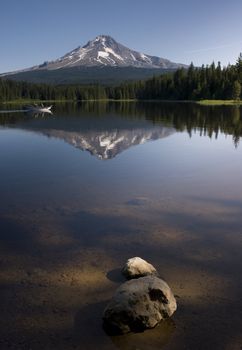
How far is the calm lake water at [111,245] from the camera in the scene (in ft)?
37.4

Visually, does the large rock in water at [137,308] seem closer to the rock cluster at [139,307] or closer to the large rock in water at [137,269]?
the rock cluster at [139,307]

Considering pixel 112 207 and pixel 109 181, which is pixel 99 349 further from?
pixel 109 181

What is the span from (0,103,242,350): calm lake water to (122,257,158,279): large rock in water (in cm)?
51

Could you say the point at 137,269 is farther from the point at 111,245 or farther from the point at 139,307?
the point at 111,245

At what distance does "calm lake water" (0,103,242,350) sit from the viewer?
11.4 metres

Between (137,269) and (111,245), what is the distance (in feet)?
11.0

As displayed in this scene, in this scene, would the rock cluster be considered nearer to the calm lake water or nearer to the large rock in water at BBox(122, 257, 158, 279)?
the calm lake water

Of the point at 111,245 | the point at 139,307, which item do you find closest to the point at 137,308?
the point at 139,307

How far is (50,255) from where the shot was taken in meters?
16.3

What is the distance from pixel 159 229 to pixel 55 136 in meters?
41.3

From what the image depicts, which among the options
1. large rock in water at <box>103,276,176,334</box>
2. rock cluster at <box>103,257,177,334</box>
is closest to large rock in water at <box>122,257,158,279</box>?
rock cluster at <box>103,257,177,334</box>

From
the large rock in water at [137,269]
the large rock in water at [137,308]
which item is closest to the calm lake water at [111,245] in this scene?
the large rock in water at [137,308]

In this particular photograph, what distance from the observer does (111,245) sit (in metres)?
17.2

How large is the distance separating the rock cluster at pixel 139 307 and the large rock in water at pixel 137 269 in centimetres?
197
